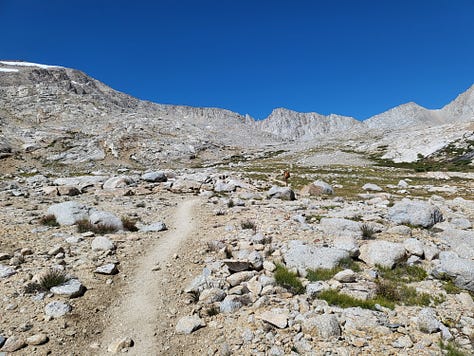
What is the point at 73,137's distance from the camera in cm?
10025

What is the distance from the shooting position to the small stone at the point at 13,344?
800cm

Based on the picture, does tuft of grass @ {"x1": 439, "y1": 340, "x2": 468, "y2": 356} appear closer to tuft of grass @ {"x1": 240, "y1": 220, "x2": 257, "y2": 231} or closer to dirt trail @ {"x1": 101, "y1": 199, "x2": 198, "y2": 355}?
dirt trail @ {"x1": 101, "y1": 199, "x2": 198, "y2": 355}

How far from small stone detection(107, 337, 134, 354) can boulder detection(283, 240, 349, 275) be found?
645cm

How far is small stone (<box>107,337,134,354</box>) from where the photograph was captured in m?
8.39

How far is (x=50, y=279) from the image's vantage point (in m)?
10.8

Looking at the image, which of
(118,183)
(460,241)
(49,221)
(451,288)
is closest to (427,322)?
(451,288)

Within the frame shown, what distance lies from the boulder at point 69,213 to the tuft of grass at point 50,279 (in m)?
7.44

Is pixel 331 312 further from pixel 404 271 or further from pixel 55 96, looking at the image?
pixel 55 96

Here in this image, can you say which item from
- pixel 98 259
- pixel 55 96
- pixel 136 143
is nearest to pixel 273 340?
pixel 98 259

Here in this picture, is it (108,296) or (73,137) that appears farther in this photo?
(73,137)

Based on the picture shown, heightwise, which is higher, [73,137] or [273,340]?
[73,137]

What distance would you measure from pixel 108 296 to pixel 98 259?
2.99 metres

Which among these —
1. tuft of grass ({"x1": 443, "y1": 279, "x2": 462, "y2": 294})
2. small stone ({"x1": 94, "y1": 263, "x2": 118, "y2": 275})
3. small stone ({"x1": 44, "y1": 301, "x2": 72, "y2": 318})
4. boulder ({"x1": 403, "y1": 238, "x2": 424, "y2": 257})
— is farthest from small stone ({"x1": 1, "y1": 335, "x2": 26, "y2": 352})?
boulder ({"x1": 403, "y1": 238, "x2": 424, "y2": 257})

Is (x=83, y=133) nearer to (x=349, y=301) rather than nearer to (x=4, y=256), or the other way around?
(x=4, y=256)
